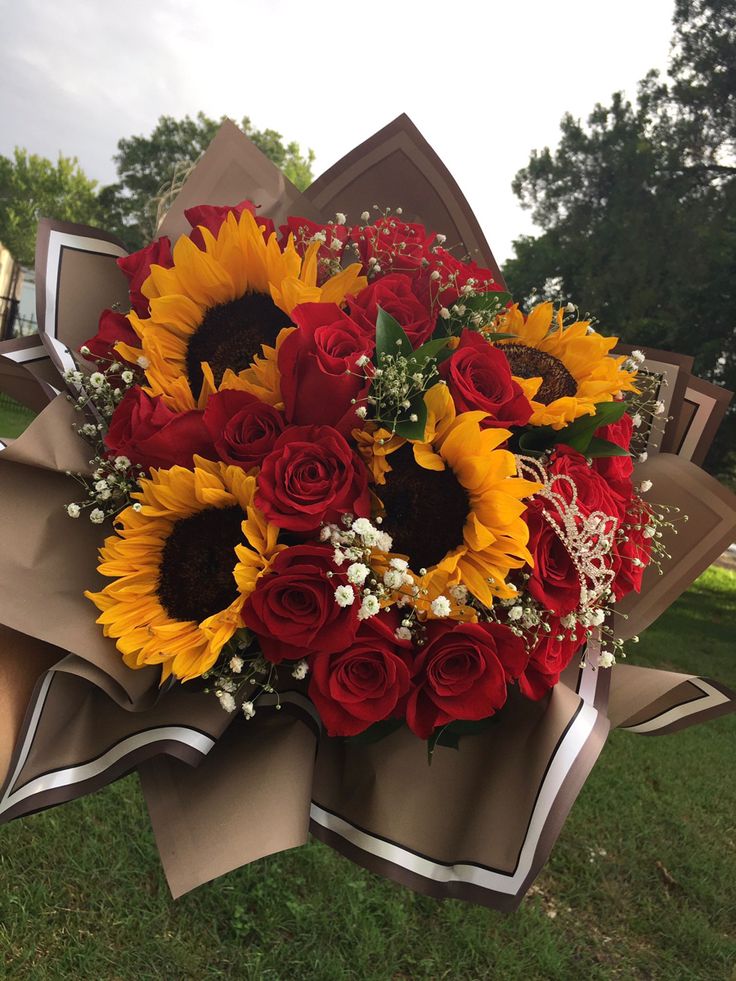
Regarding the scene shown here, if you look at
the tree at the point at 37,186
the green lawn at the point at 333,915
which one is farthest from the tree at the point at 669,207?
the tree at the point at 37,186

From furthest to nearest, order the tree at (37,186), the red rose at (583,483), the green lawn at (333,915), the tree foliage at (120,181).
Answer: the tree at (37,186) → the tree foliage at (120,181) → the green lawn at (333,915) → the red rose at (583,483)

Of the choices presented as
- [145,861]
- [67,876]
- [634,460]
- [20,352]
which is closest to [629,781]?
[145,861]

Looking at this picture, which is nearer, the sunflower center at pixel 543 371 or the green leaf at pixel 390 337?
the green leaf at pixel 390 337

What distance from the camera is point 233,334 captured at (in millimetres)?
1130

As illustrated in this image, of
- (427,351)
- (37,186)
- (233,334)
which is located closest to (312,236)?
(233,334)

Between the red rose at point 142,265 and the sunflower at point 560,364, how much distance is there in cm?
57

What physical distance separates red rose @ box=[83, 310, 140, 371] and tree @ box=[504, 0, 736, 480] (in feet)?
26.0

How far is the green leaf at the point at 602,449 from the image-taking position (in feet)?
3.61

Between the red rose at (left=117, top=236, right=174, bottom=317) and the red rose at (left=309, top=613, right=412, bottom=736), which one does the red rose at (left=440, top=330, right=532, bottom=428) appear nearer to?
the red rose at (left=309, top=613, right=412, bottom=736)

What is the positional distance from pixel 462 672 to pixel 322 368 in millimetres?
434

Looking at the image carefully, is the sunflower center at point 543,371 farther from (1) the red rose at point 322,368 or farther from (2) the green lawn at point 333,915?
(2) the green lawn at point 333,915

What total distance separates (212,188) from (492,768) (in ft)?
3.61

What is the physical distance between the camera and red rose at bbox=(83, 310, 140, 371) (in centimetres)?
116

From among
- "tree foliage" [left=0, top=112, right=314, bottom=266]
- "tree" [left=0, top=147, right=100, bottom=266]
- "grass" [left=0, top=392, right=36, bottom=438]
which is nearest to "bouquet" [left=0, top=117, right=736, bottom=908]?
"grass" [left=0, top=392, right=36, bottom=438]
